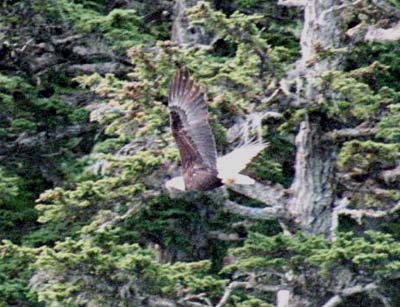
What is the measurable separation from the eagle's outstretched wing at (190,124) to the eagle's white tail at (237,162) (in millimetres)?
94

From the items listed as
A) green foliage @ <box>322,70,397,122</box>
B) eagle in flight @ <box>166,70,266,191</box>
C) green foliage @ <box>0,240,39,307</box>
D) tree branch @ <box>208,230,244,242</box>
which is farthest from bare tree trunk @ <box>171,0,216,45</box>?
eagle in flight @ <box>166,70,266,191</box>

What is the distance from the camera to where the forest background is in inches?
446

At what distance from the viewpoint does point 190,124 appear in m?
10.9

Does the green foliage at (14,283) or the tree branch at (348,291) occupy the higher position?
the tree branch at (348,291)

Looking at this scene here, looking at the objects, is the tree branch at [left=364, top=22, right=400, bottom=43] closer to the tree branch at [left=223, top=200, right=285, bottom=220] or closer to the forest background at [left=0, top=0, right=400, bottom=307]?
the forest background at [left=0, top=0, right=400, bottom=307]

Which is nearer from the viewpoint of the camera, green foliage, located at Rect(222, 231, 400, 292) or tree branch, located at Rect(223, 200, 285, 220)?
green foliage, located at Rect(222, 231, 400, 292)

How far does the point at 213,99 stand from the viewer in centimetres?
1142

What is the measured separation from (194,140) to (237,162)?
0.43 meters

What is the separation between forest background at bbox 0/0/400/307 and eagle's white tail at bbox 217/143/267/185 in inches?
4.4

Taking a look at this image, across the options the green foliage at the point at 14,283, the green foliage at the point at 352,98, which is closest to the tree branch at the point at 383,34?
the green foliage at the point at 352,98

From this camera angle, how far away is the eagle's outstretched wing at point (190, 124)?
35.6 ft

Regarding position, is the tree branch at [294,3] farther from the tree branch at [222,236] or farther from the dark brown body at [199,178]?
the tree branch at [222,236]

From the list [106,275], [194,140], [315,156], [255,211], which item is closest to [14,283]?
[106,275]

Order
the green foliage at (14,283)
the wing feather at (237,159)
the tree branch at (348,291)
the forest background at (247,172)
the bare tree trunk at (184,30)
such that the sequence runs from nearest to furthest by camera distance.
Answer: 1. the wing feather at (237,159)
2. the forest background at (247,172)
3. the tree branch at (348,291)
4. the green foliage at (14,283)
5. the bare tree trunk at (184,30)
